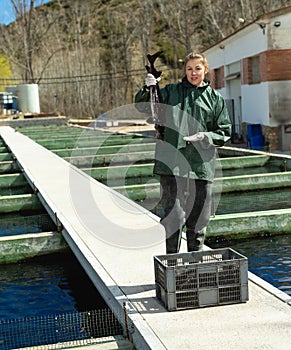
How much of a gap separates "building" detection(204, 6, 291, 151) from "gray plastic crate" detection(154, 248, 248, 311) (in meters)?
14.7

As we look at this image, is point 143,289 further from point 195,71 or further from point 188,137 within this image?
point 195,71

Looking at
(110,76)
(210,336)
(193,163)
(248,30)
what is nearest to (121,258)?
(193,163)

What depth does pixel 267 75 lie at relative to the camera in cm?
1898

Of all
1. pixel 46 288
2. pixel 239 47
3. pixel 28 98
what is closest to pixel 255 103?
pixel 239 47

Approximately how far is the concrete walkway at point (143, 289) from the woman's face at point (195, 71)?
65.8 inches

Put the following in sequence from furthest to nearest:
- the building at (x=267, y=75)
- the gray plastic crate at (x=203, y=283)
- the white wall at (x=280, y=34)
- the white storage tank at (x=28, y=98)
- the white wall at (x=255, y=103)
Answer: the white storage tank at (x=28, y=98), the white wall at (x=255, y=103), the building at (x=267, y=75), the white wall at (x=280, y=34), the gray plastic crate at (x=203, y=283)

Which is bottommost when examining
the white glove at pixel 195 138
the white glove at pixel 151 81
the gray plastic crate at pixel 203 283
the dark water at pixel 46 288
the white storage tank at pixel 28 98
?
the dark water at pixel 46 288

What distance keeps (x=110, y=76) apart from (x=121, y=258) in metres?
40.4

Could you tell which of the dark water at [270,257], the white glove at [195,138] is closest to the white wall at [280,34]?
the dark water at [270,257]

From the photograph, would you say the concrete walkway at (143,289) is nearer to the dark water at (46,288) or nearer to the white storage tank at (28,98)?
the dark water at (46,288)

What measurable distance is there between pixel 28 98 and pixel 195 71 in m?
35.5

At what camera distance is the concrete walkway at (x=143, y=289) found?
4000 mm

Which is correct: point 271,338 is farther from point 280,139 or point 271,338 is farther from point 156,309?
point 280,139

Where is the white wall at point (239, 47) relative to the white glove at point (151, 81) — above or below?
above
